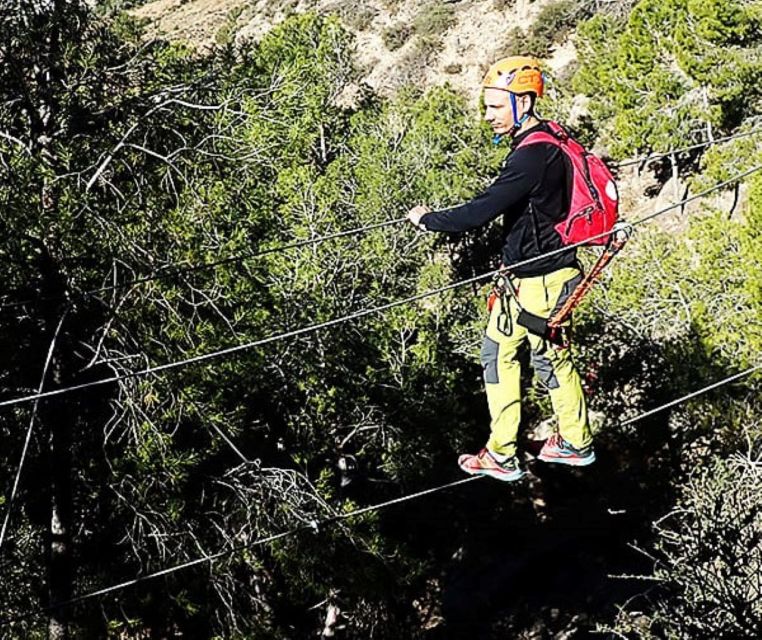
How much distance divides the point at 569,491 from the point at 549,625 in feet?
11.2

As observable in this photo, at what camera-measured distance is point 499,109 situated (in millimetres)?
3938

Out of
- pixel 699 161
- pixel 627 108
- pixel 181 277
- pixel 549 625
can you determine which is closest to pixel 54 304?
pixel 181 277

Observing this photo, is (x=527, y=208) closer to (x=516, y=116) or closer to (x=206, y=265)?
(x=516, y=116)

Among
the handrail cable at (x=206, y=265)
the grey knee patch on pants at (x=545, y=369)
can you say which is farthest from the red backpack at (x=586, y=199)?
the handrail cable at (x=206, y=265)

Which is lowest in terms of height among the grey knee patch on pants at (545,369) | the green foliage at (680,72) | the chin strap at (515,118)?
the green foliage at (680,72)

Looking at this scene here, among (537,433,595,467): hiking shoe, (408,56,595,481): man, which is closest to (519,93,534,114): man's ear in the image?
(408,56,595,481): man

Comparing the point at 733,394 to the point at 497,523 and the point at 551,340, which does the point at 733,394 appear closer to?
the point at 497,523

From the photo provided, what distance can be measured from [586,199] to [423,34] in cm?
4135

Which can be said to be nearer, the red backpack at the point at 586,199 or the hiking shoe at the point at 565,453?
the red backpack at the point at 586,199

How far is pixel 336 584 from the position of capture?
1233 centimetres

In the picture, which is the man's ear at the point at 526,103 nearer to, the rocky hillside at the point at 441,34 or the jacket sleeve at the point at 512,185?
the jacket sleeve at the point at 512,185

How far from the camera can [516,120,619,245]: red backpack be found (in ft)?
12.9

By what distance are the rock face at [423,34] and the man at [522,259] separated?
107 feet

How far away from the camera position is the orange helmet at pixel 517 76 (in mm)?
3875
